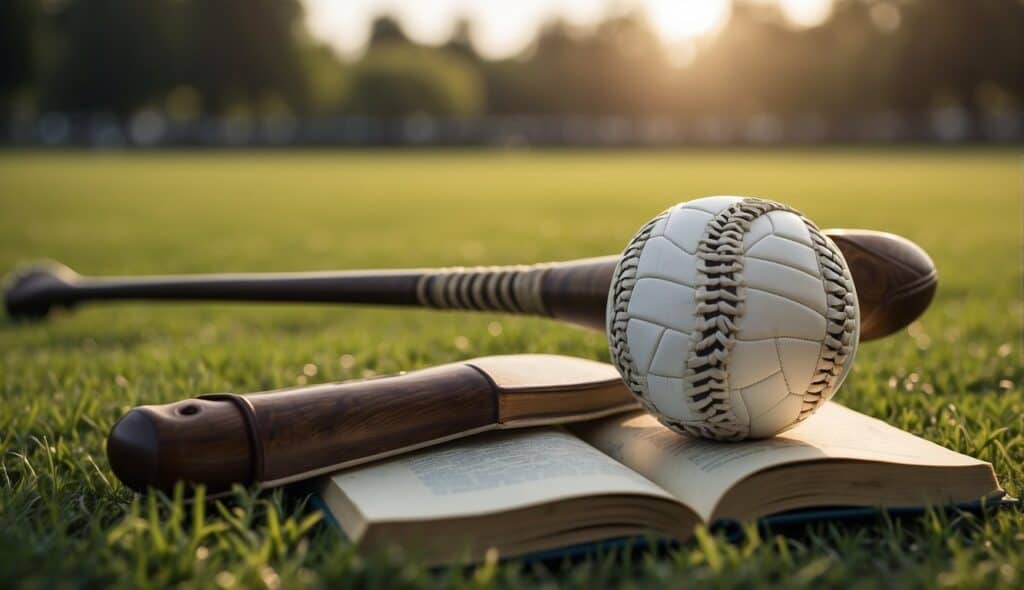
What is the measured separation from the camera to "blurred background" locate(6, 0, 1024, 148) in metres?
53.2

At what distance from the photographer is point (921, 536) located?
6.58 feet

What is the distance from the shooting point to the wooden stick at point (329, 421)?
75.9 inches

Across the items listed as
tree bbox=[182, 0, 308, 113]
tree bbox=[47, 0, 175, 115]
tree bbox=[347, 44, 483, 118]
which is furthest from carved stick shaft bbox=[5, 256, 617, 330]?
tree bbox=[347, 44, 483, 118]

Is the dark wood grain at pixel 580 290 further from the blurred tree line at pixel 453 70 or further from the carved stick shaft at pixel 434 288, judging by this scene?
the blurred tree line at pixel 453 70

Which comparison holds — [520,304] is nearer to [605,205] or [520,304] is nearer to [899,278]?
[899,278]

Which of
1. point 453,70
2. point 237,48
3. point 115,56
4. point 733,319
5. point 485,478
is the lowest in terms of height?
point 453,70

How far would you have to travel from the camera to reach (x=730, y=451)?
213cm

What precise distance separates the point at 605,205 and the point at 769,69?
60046 millimetres

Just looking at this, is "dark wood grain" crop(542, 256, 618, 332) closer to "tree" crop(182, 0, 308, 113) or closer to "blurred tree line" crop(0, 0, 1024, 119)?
"blurred tree line" crop(0, 0, 1024, 119)

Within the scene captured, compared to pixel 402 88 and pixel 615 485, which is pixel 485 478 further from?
pixel 402 88

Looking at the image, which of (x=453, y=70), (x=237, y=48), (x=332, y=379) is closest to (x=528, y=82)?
(x=453, y=70)

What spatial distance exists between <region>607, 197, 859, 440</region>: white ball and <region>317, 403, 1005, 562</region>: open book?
4.4 inches

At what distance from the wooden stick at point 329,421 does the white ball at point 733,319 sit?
234 mm

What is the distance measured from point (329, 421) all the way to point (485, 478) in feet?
1.19
